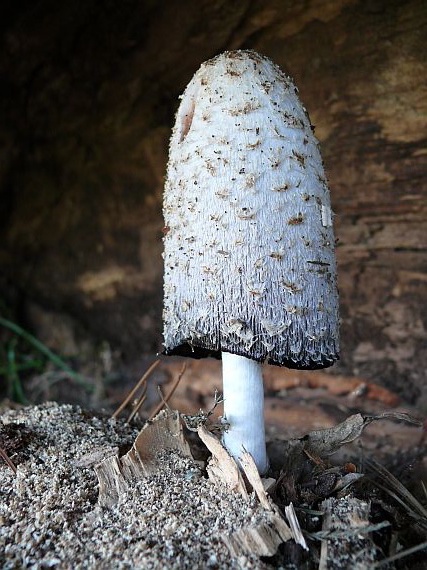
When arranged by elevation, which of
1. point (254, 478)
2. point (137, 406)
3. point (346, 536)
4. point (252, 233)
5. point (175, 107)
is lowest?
point (346, 536)

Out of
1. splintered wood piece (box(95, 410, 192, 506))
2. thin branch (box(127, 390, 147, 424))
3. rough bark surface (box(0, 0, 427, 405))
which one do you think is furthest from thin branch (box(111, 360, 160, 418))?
rough bark surface (box(0, 0, 427, 405))

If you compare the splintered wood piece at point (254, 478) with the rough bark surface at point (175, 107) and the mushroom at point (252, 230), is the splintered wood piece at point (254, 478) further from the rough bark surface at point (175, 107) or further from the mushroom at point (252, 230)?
the rough bark surface at point (175, 107)

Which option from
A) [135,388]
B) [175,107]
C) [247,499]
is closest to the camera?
[247,499]

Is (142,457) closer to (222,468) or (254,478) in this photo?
(222,468)

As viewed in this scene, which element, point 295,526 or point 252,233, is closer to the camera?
point 295,526

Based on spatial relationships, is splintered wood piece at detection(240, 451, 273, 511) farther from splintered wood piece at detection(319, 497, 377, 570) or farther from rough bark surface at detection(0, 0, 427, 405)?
rough bark surface at detection(0, 0, 427, 405)

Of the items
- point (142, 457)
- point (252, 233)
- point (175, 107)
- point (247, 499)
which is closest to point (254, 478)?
point (247, 499)
